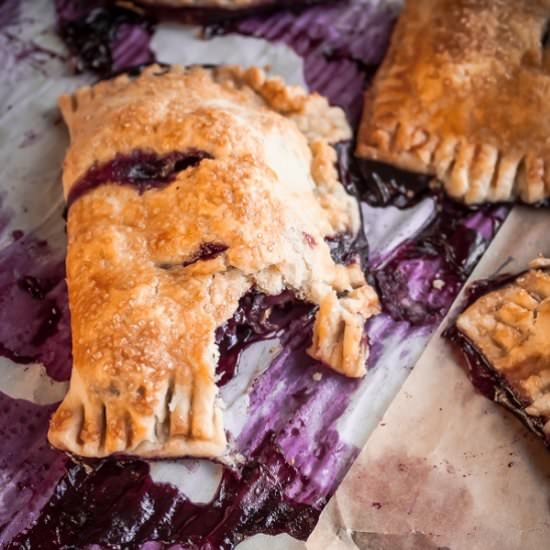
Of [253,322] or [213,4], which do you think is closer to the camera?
[253,322]

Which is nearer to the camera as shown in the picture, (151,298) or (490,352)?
(151,298)

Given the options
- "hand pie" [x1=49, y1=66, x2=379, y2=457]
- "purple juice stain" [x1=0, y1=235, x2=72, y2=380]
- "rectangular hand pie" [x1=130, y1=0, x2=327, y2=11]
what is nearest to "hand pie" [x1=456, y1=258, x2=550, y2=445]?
"hand pie" [x1=49, y1=66, x2=379, y2=457]

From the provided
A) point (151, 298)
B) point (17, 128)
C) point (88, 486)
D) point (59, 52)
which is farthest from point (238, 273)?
point (59, 52)

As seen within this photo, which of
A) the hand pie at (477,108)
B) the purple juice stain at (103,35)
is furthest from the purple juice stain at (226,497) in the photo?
the purple juice stain at (103,35)

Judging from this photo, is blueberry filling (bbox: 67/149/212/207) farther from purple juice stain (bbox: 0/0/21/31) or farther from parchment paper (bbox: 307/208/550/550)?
purple juice stain (bbox: 0/0/21/31)

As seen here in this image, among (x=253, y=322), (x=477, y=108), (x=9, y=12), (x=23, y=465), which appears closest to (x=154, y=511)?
(x=23, y=465)

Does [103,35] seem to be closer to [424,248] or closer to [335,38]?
[335,38]

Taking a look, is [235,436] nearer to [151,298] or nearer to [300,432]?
[300,432]
